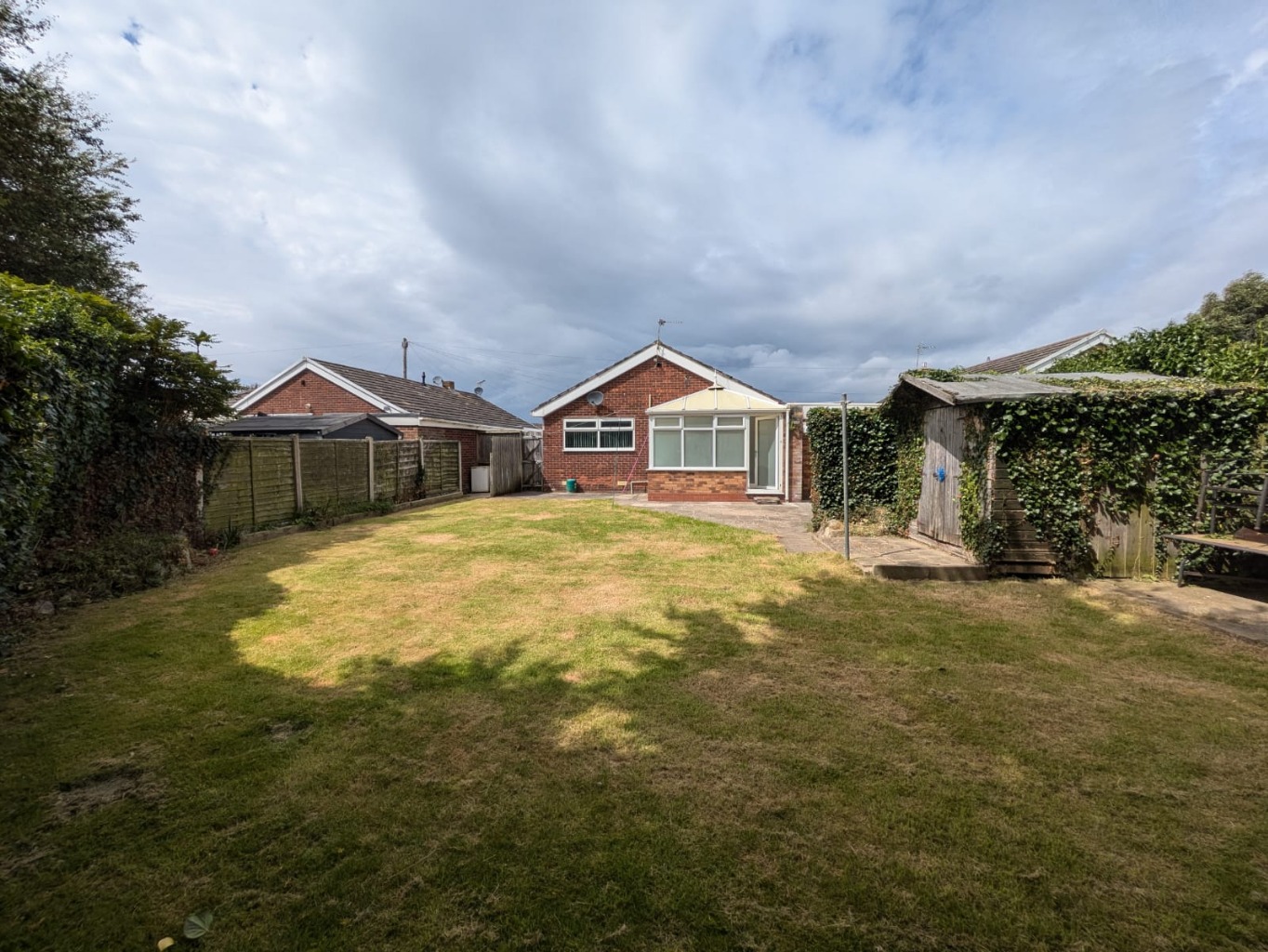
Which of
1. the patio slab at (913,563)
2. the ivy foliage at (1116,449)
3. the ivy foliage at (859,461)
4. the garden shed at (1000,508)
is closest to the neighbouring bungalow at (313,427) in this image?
the ivy foliage at (859,461)

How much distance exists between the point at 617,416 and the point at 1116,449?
15.1 m

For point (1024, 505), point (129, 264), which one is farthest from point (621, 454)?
point (129, 264)

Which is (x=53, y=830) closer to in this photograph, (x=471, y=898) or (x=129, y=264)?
(x=471, y=898)

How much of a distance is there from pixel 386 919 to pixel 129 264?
21.0 m

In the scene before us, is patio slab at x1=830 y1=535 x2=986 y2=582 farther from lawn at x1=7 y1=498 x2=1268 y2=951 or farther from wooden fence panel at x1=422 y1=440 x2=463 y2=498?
wooden fence panel at x1=422 y1=440 x2=463 y2=498

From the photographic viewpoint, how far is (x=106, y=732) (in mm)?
3184

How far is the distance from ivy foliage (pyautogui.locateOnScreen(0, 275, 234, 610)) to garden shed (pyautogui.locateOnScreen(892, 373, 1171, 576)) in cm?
908

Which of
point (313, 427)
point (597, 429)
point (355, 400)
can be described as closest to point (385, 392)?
point (355, 400)

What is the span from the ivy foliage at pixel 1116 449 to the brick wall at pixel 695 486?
9.13m

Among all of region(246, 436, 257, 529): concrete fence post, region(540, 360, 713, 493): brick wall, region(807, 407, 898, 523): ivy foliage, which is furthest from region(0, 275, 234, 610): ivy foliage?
region(540, 360, 713, 493): brick wall

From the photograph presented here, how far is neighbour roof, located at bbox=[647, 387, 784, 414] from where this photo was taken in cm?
1566

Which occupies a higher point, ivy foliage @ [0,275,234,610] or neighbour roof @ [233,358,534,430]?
neighbour roof @ [233,358,534,430]

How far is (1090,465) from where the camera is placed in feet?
21.2

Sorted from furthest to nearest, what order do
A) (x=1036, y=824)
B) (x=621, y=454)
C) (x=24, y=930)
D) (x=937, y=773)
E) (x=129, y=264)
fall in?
(x=621, y=454) < (x=129, y=264) < (x=937, y=773) < (x=1036, y=824) < (x=24, y=930)
